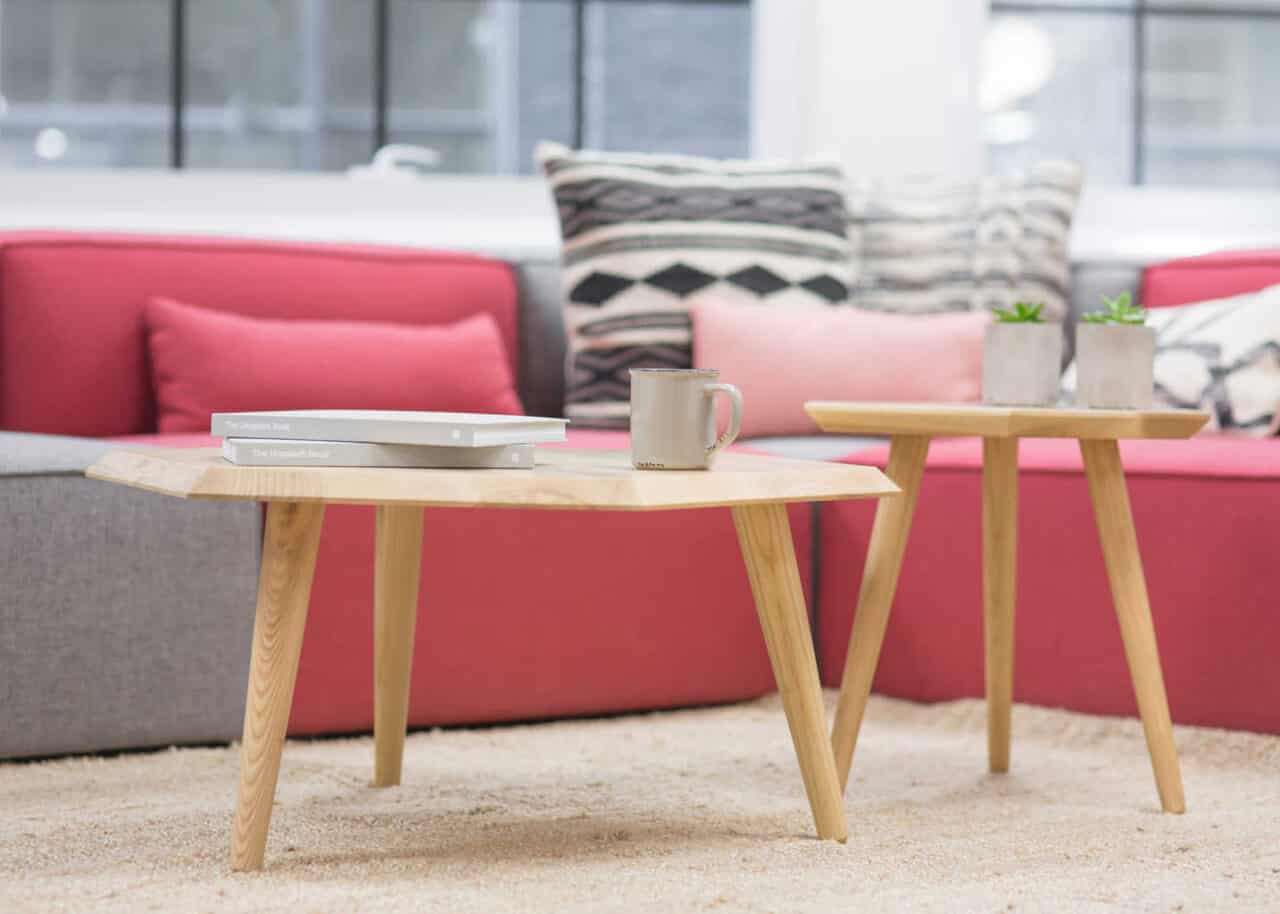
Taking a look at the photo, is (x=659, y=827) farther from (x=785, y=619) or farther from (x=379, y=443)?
(x=379, y=443)

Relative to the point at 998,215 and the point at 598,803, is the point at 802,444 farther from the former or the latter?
the point at 598,803

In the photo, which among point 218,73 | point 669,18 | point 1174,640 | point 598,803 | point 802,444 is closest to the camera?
point 598,803

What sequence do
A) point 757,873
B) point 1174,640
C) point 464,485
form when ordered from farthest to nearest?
point 1174,640 → point 757,873 → point 464,485

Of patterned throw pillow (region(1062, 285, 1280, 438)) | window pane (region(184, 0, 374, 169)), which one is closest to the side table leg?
patterned throw pillow (region(1062, 285, 1280, 438))

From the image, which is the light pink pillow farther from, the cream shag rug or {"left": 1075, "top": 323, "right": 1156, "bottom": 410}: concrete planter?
{"left": 1075, "top": 323, "right": 1156, "bottom": 410}: concrete planter

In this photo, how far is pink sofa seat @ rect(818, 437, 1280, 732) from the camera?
6.72 feet

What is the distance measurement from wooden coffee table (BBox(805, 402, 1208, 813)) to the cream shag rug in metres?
0.09

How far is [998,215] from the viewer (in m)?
2.91

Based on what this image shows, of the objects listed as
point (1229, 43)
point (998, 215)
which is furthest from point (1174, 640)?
point (1229, 43)

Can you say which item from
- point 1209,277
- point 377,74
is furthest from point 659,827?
point 377,74

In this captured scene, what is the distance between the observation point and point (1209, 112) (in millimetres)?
19109

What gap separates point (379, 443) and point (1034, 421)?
2.26 ft

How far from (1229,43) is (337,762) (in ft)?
67.3

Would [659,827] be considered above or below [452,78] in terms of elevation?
below
